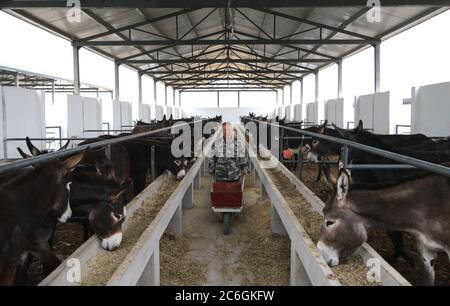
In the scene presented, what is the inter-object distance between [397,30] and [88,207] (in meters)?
11.4

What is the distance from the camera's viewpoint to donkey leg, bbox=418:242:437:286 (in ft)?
10.4

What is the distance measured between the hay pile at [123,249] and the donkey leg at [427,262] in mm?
2332

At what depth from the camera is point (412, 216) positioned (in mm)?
3006

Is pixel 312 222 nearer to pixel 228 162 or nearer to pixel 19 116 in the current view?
pixel 228 162

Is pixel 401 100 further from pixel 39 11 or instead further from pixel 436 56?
pixel 39 11

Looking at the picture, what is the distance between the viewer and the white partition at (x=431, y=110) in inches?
343

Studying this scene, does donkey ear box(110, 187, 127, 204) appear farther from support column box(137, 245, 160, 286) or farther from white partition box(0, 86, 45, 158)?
white partition box(0, 86, 45, 158)

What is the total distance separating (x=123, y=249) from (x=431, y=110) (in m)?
8.34

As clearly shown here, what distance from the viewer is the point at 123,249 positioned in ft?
10.6

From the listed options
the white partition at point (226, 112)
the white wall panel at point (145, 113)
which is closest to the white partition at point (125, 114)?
the white wall panel at point (145, 113)

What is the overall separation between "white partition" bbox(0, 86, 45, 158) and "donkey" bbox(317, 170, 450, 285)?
6.89 m

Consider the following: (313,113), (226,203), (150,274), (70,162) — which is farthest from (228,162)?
(313,113)

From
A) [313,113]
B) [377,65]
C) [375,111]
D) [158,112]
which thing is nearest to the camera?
[375,111]

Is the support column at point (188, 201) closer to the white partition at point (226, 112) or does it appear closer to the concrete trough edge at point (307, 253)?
the concrete trough edge at point (307, 253)
